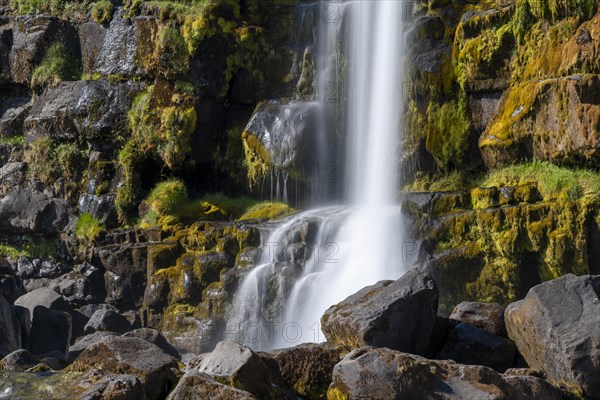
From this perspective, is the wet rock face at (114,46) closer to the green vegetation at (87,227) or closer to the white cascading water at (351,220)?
the green vegetation at (87,227)

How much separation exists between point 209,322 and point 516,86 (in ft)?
21.9

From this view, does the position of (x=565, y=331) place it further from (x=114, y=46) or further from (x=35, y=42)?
(x=35, y=42)

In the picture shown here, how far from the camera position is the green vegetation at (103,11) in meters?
22.2

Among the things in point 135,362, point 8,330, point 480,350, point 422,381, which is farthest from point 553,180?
point 8,330

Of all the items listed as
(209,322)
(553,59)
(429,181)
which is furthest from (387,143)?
(209,322)

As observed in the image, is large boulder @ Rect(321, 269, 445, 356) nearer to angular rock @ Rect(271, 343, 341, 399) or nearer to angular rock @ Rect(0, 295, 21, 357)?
angular rock @ Rect(271, 343, 341, 399)

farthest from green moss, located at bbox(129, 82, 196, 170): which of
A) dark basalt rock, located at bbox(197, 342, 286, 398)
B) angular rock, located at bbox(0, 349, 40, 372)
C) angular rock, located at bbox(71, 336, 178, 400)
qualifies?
dark basalt rock, located at bbox(197, 342, 286, 398)

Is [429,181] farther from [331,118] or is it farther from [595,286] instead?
[595,286]

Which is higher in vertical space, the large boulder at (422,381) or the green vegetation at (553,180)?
the green vegetation at (553,180)

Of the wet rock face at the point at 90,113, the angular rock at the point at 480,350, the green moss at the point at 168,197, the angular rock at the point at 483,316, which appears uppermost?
the wet rock face at the point at 90,113

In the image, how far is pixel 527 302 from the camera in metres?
10.0

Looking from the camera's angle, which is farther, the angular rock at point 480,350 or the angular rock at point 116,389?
the angular rock at point 480,350

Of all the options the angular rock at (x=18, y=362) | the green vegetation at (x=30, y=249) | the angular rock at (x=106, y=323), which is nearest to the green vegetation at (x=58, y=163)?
the green vegetation at (x=30, y=249)

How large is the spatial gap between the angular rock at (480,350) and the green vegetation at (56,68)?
14.8 meters
